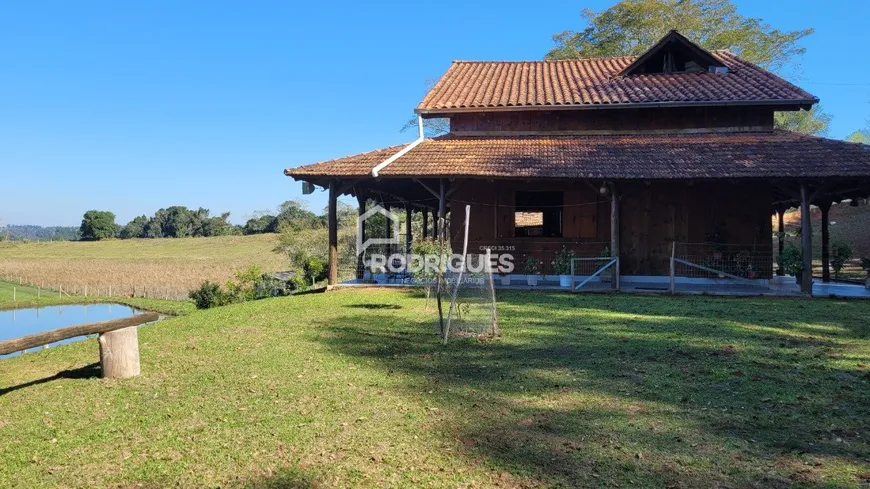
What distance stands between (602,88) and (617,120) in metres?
1.21

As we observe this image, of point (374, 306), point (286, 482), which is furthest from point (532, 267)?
point (286, 482)

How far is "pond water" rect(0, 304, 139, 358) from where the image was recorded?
64.1 ft

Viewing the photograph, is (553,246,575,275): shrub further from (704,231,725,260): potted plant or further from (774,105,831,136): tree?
(774,105,831,136): tree

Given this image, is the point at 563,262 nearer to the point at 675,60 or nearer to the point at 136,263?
the point at 675,60

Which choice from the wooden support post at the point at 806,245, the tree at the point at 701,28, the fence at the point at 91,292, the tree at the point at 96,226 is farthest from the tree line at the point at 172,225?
the wooden support post at the point at 806,245

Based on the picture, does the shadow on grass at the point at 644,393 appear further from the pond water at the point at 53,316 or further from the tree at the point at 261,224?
the tree at the point at 261,224

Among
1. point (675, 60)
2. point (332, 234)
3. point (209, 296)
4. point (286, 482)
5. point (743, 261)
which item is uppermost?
point (675, 60)

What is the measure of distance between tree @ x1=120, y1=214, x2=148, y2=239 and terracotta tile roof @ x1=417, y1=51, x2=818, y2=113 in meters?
64.7

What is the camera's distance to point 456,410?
454 cm

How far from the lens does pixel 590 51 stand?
27.5m

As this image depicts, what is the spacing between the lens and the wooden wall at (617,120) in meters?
14.1

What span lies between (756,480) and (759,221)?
11.9 meters

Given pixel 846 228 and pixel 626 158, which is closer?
pixel 626 158

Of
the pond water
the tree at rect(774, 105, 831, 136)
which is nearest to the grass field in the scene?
the tree at rect(774, 105, 831, 136)
